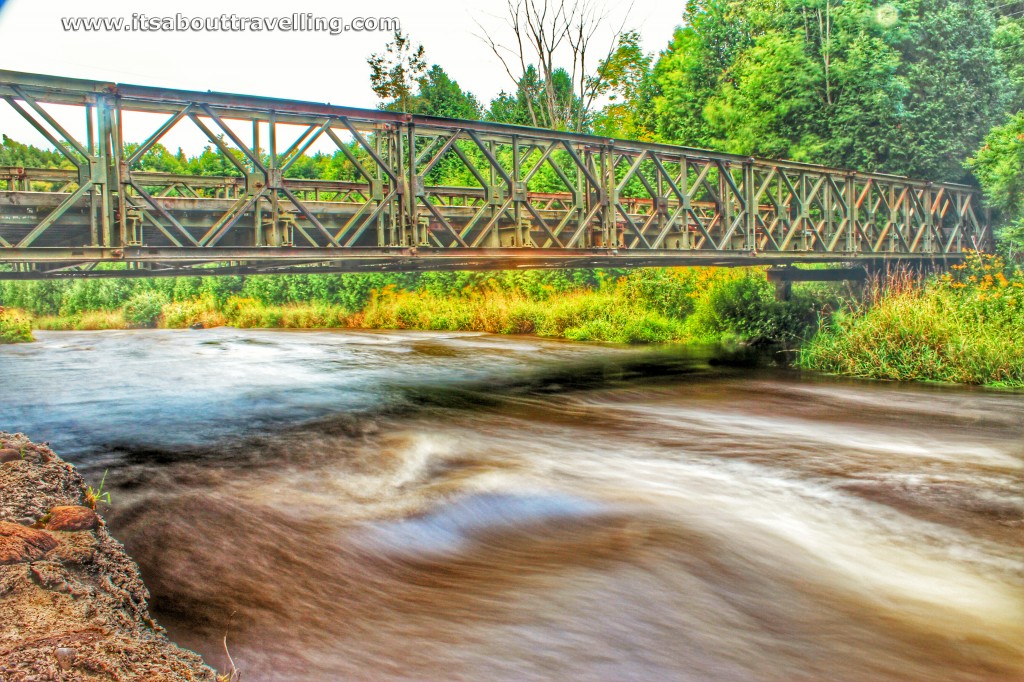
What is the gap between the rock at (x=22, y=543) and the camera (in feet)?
15.5

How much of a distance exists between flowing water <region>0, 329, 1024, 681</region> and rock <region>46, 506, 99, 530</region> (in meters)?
0.50

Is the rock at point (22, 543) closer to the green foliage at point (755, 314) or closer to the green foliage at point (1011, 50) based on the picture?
the green foliage at point (755, 314)

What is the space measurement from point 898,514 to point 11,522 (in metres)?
7.33

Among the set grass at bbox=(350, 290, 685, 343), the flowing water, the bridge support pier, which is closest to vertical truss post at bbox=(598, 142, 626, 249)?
the flowing water

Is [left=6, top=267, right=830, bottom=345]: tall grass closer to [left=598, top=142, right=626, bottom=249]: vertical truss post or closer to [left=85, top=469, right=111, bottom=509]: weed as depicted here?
[left=598, top=142, right=626, bottom=249]: vertical truss post

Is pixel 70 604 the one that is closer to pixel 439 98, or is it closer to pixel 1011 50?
pixel 1011 50

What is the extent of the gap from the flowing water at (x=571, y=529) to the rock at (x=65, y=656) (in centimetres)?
88

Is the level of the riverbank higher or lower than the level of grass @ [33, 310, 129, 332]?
higher

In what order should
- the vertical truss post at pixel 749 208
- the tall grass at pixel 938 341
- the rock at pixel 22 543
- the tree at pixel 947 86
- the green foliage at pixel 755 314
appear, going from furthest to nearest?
the tree at pixel 947 86 → the green foliage at pixel 755 314 → the vertical truss post at pixel 749 208 → the tall grass at pixel 938 341 → the rock at pixel 22 543

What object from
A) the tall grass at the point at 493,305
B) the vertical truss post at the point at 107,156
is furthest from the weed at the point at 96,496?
the tall grass at the point at 493,305

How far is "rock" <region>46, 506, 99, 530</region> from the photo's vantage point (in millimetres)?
5609

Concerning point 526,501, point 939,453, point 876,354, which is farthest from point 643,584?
point 876,354

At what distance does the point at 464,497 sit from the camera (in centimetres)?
809

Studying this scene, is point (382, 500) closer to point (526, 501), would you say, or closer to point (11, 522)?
point (526, 501)
